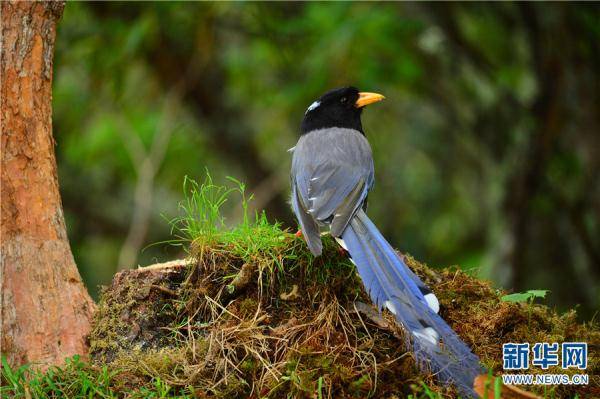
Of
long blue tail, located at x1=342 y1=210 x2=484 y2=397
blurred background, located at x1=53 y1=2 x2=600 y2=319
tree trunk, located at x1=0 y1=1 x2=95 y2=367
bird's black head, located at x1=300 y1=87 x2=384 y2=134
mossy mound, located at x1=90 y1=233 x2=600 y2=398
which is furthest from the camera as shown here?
blurred background, located at x1=53 y1=2 x2=600 y2=319

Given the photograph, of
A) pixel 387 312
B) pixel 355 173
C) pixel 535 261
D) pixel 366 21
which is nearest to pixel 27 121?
pixel 355 173

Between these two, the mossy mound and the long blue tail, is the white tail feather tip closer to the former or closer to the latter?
the long blue tail

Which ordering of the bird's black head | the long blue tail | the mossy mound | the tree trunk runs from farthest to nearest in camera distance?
the bird's black head → the tree trunk → the mossy mound → the long blue tail

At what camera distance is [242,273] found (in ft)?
13.1

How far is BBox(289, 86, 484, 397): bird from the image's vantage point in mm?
3512

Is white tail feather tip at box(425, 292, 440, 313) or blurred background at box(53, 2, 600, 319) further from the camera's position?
blurred background at box(53, 2, 600, 319)

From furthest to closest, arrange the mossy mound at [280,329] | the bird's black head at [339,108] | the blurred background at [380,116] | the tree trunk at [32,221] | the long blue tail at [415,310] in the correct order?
the blurred background at [380,116] < the bird's black head at [339,108] < the tree trunk at [32,221] < the mossy mound at [280,329] < the long blue tail at [415,310]

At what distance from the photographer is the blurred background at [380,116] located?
864 cm

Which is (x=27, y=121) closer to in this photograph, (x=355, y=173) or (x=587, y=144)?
(x=355, y=173)

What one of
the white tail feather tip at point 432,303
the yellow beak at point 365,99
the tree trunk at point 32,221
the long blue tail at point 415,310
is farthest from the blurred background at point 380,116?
the white tail feather tip at point 432,303

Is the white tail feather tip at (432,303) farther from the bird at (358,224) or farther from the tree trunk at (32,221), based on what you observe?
the tree trunk at (32,221)

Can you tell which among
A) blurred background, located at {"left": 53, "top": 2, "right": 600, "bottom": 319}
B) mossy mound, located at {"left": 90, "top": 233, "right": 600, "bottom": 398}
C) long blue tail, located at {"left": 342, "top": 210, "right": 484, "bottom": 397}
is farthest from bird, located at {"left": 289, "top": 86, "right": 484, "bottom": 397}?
blurred background, located at {"left": 53, "top": 2, "right": 600, "bottom": 319}

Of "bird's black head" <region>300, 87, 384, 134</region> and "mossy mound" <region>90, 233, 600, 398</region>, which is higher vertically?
"bird's black head" <region>300, 87, 384, 134</region>

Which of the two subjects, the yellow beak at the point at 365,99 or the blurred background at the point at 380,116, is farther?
the blurred background at the point at 380,116
